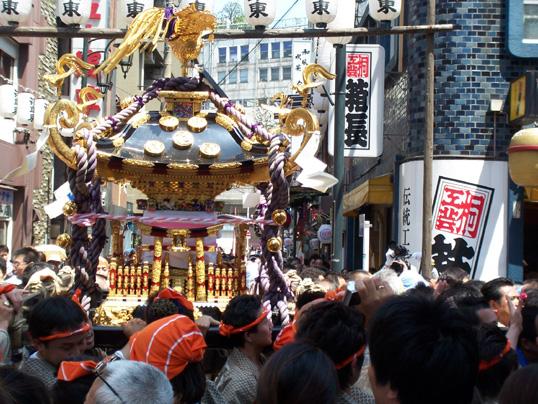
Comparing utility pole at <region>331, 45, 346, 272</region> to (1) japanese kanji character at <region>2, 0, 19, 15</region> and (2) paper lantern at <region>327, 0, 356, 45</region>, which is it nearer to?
(2) paper lantern at <region>327, 0, 356, 45</region>

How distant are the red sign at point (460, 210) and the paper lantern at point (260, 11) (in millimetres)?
5427

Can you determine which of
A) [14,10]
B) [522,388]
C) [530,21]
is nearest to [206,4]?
[14,10]

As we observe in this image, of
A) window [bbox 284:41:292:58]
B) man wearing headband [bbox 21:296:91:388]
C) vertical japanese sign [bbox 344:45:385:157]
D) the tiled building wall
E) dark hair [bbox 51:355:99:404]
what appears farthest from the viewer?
window [bbox 284:41:292:58]

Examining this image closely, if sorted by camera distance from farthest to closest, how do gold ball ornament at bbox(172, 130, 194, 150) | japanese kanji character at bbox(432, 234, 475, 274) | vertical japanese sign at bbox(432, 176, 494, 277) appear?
vertical japanese sign at bbox(432, 176, 494, 277) < japanese kanji character at bbox(432, 234, 475, 274) < gold ball ornament at bbox(172, 130, 194, 150)

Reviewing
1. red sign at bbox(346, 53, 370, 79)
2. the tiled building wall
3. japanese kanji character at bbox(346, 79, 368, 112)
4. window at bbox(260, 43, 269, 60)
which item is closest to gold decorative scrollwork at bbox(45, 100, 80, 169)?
the tiled building wall

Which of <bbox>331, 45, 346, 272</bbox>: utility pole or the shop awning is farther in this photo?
the shop awning

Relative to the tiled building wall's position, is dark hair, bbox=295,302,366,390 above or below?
below

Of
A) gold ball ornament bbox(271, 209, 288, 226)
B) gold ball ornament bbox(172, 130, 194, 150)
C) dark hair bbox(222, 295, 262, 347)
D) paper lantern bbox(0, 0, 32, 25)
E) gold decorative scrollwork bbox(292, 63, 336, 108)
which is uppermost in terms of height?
paper lantern bbox(0, 0, 32, 25)

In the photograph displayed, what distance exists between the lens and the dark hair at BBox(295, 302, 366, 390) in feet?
11.9

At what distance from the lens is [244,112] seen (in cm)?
934

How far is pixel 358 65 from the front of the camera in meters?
16.0

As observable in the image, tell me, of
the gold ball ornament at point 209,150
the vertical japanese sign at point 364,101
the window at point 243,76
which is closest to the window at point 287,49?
the window at point 243,76

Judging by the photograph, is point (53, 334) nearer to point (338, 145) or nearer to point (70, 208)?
point (70, 208)

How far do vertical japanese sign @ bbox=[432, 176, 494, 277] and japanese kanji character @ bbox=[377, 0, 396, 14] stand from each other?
181 inches
